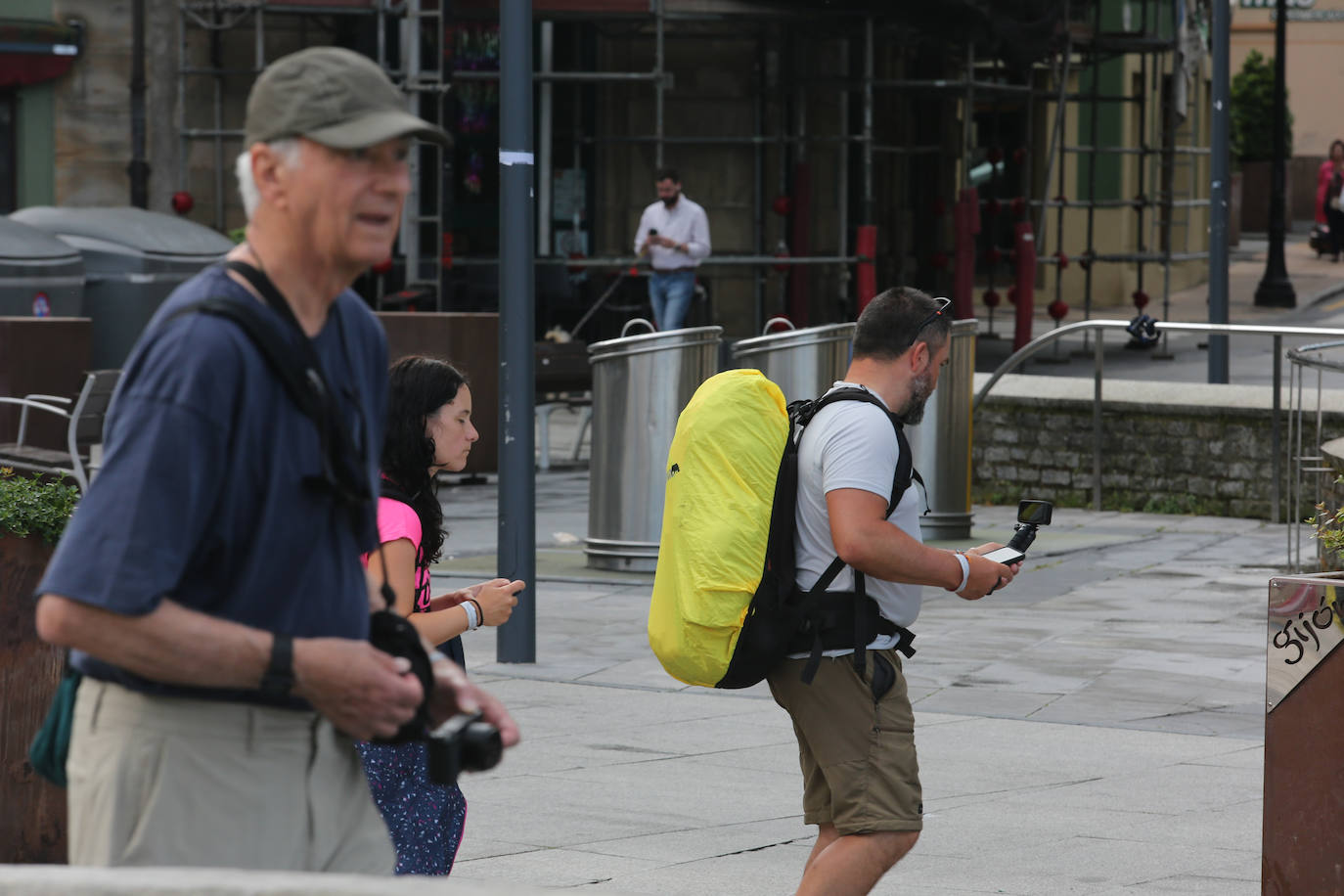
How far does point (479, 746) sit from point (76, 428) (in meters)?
9.03

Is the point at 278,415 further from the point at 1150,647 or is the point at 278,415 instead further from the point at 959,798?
the point at 1150,647

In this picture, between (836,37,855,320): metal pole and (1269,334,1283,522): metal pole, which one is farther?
(836,37,855,320): metal pole

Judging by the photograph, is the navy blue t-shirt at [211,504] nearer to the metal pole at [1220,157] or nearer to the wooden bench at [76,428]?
the wooden bench at [76,428]

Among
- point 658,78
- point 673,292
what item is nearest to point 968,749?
point 673,292

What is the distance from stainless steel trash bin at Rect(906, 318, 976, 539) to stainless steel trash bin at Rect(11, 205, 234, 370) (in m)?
8.17

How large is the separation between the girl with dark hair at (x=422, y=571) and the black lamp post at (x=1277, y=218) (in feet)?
79.4

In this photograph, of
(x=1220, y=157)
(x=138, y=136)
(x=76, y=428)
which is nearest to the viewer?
(x=76, y=428)

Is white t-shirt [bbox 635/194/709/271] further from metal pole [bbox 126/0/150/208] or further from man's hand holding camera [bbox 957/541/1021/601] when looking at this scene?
man's hand holding camera [bbox 957/541/1021/601]

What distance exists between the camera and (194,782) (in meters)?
2.65

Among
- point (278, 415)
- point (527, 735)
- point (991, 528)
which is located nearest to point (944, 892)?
point (527, 735)

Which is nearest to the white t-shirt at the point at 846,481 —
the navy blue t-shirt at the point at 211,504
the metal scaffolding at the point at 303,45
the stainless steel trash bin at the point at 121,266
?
the navy blue t-shirt at the point at 211,504

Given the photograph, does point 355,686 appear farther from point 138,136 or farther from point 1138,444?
point 138,136

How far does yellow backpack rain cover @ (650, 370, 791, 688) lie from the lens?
452 cm

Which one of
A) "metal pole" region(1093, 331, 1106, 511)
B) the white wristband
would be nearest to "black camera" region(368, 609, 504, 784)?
Result: the white wristband
